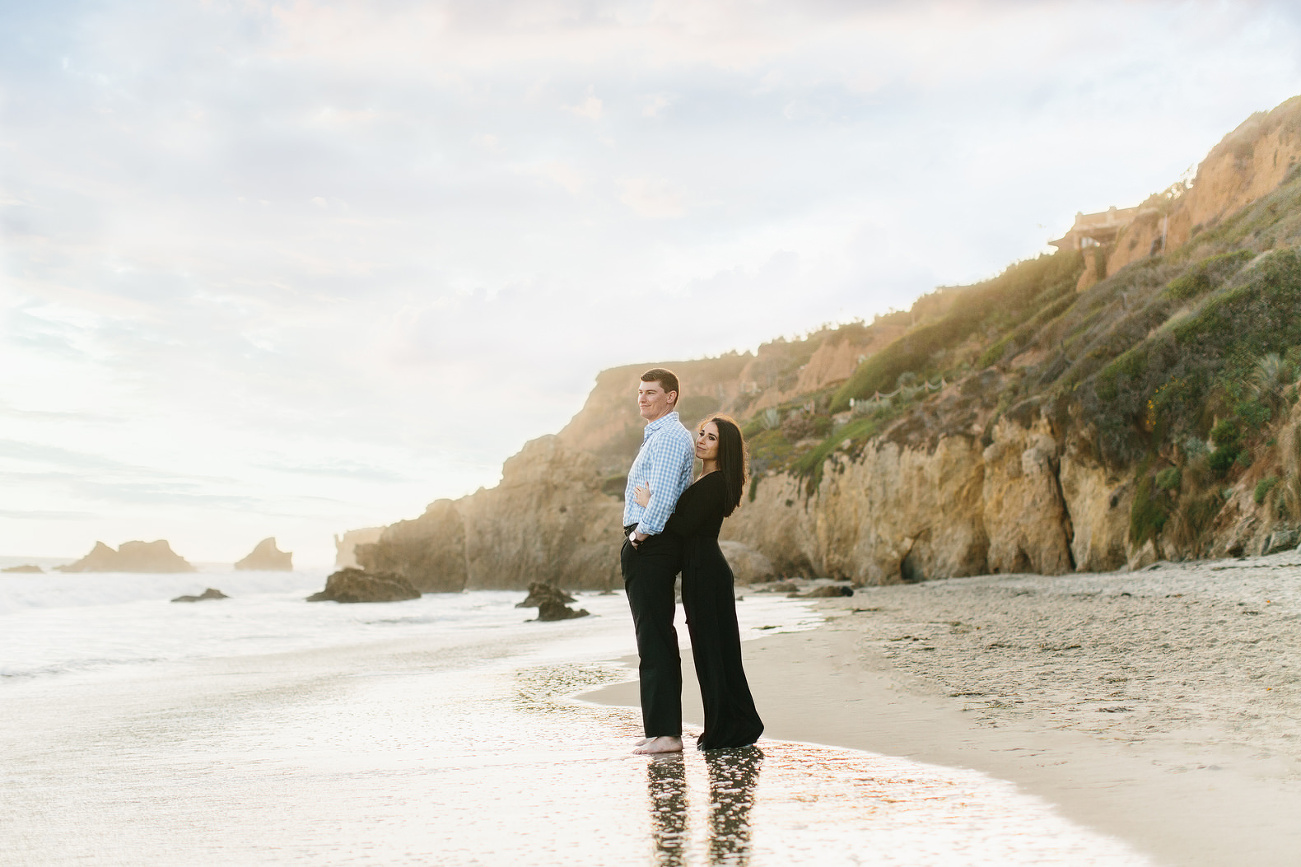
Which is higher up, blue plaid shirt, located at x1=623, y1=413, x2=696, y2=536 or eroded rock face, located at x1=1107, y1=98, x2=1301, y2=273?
eroded rock face, located at x1=1107, y1=98, x2=1301, y2=273

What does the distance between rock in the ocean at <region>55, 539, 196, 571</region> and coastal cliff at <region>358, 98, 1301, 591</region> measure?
52483 millimetres

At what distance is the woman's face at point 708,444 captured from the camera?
173 inches

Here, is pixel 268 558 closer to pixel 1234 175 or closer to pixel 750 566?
pixel 750 566

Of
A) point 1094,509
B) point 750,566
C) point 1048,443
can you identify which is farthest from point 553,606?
point 750,566

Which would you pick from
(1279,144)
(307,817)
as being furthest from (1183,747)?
(1279,144)

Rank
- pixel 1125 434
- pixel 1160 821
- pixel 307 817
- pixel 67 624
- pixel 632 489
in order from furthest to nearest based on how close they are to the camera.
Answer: pixel 67 624 < pixel 1125 434 < pixel 632 489 < pixel 307 817 < pixel 1160 821

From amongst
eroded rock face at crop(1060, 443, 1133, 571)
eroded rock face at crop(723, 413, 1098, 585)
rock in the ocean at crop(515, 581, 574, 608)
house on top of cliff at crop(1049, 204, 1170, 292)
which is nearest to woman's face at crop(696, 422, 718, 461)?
eroded rock face at crop(1060, 443, 1133, 571)

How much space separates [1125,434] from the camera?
15531 mm

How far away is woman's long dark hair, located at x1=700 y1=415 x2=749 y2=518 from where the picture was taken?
436 centimetres

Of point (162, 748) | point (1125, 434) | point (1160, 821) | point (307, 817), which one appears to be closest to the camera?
point (1160, 821)

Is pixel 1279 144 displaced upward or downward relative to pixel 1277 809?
upward

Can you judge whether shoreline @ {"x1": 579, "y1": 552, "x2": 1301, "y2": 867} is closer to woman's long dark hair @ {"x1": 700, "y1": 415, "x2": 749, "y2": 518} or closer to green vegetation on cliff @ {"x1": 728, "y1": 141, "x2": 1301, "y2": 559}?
woman's long dark hair @ {"x1": 700, "y1": 415, "x2": 749, "y2": 518}

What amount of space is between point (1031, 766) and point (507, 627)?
44.5ft

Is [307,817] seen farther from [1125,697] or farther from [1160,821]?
[1125,697]
